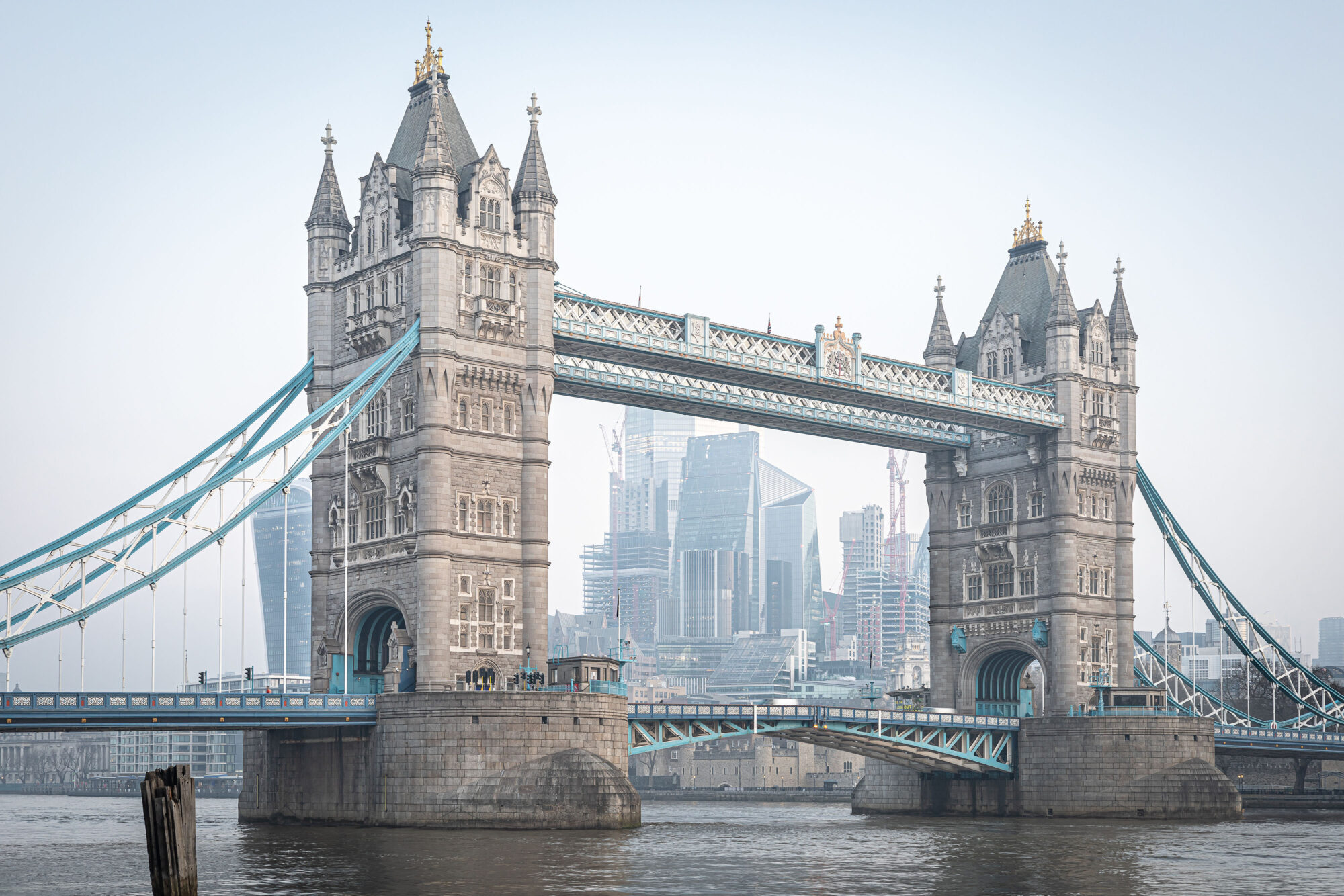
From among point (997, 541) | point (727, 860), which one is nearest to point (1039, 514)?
point (997, 541)

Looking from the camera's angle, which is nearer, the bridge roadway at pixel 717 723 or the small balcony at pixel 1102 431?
the bridge roadway at pixel 717 723

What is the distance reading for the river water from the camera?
51.4 meters

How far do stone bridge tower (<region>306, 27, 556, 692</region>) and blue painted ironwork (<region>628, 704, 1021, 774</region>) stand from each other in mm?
7450

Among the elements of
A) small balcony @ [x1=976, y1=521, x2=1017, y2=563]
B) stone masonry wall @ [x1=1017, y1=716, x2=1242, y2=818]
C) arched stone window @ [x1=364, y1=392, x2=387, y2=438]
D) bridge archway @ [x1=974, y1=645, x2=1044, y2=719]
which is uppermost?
arched stone window @ [x1=364, y1=392, x2=387, y2=438]

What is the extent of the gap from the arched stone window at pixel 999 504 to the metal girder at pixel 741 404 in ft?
13.5

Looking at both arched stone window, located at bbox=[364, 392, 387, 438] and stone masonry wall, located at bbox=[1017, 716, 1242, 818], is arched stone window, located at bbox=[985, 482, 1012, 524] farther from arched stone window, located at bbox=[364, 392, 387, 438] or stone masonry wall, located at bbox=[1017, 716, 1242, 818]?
arched stone window, located at bbox=[364, 392, 387, 438]

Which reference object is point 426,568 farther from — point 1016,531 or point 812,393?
point 1016,531

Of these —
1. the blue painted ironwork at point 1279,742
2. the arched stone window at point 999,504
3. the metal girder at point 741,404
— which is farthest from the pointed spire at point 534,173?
the blue painted ironwork at point 1279,742

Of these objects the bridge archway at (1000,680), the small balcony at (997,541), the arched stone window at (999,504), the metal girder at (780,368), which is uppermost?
the metal girder at (780,368)

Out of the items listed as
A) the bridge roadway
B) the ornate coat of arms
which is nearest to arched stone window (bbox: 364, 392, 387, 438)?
the bridge roadway

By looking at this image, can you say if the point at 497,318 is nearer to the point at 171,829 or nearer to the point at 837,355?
the point at 837,355

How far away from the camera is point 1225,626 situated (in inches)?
4149

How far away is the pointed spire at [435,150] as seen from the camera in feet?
259

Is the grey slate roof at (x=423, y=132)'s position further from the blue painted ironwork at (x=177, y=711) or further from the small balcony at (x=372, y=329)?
the blue painted ironwork at (x=177, y=711)
